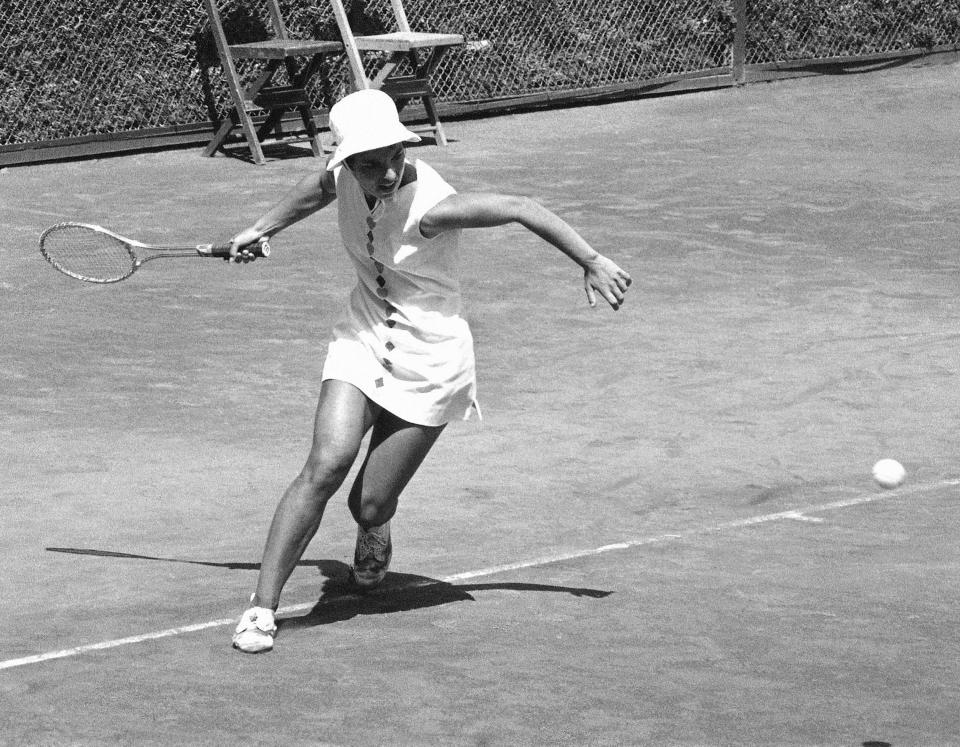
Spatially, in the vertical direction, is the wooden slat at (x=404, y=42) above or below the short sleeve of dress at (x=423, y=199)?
below

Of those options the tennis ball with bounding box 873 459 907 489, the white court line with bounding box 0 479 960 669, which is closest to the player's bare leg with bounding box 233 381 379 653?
the white court line with bounding box 0 479 960 669

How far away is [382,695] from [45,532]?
266 cm

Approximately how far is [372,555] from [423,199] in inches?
58.8

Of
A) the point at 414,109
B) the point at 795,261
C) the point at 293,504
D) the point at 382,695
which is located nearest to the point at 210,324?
the point at 795,261

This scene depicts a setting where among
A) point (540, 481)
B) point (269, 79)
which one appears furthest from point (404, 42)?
point (540, 481)

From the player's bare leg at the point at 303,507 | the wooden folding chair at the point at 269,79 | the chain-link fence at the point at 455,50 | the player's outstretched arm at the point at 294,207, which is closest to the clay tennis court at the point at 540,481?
the player's bare leg at the point at 303,507

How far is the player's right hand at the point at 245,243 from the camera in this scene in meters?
6.05

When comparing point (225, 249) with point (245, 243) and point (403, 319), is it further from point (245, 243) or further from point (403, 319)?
point (403, 319)

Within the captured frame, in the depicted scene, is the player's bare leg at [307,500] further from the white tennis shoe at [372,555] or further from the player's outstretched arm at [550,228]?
the player's outstretched arm at [550,228]

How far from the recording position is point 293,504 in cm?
562

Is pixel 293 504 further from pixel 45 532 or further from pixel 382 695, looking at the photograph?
pixel 45 532

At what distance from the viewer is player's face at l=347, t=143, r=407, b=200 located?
546 cm

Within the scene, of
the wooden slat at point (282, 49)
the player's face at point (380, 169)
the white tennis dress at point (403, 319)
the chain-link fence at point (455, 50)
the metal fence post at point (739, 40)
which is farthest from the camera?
the metal fence post at point (739, 40)

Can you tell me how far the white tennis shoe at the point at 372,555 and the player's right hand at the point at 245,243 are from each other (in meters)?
1.15
